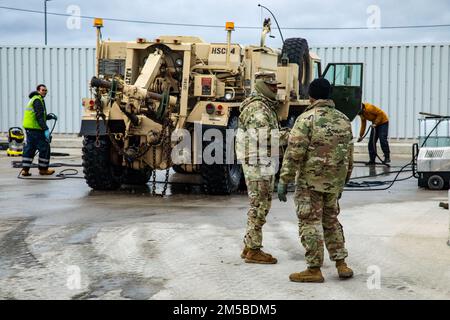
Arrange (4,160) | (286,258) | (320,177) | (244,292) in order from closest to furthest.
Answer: (244,292), (320,177), (286,258), (4,160)

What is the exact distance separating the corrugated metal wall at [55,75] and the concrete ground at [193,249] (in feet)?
43.3

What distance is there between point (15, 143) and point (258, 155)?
15.4 metres

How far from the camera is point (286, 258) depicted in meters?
6.74

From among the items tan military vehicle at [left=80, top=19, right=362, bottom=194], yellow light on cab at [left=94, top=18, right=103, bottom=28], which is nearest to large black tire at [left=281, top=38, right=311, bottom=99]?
tan military vehicle at [left=80, top=19, right=362, bottom=194]

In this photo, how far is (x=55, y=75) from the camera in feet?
79.9

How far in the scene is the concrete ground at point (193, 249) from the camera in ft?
18.3

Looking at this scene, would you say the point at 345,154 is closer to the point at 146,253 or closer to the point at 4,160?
the point at 146,253

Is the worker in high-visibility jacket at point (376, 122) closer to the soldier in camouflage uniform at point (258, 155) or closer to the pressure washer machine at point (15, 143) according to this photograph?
the pressure washer machine at point (15, 143)

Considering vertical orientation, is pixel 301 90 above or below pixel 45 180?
above

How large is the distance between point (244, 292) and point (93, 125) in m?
6.72

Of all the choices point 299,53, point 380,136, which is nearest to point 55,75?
point 380,136

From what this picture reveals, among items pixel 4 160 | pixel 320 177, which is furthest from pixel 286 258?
pixel 4 160

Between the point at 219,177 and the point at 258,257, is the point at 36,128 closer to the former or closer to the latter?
the point at 219,177

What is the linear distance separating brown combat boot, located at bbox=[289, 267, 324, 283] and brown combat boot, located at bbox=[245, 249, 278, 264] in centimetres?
67
